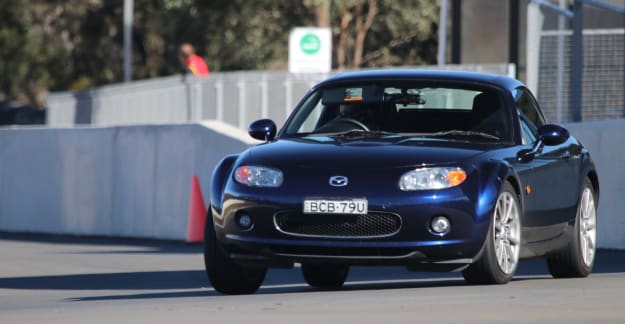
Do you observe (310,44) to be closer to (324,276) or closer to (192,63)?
(192,63)

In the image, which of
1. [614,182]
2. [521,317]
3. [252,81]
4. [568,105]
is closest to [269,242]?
[521,317]

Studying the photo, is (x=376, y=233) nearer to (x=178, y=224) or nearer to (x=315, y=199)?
(x=315, y=199)

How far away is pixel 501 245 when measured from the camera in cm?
1052

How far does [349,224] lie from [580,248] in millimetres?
2351

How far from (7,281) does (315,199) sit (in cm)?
401

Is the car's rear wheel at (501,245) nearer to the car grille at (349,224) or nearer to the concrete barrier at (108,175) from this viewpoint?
the car grille at (349,224)

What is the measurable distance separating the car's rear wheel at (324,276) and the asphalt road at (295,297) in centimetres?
14

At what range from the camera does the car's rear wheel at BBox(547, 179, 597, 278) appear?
11.8 metres

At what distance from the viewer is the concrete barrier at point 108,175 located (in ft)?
65.3

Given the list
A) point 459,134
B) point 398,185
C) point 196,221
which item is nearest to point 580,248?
point 459,134

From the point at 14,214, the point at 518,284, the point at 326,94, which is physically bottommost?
the point at 14,214

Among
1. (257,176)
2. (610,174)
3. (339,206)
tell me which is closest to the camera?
(339,206)

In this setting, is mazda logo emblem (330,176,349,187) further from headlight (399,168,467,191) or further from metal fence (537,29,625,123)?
metal fence (537,29,625,123)

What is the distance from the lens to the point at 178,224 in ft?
65.4
